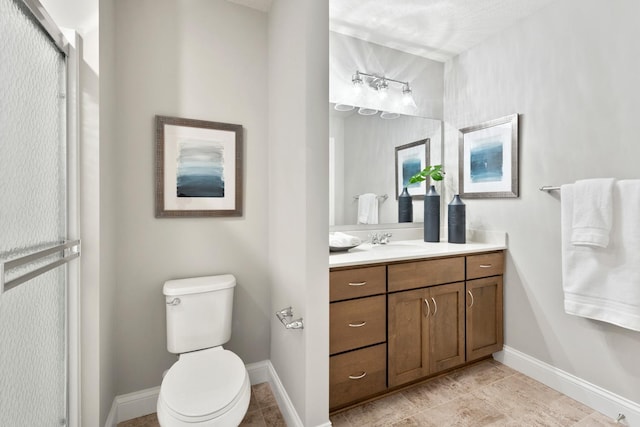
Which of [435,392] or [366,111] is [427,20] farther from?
[435,392]

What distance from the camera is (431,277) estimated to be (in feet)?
6.34

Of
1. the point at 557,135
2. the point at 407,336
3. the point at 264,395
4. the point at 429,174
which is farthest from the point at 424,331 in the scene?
the point at 557,135

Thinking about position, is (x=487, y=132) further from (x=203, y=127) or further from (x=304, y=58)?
(x=203, y=127)

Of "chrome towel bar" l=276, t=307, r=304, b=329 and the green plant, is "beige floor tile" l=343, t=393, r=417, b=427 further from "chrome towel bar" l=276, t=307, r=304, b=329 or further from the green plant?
the green plant

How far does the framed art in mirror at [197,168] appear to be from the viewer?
5.93ft

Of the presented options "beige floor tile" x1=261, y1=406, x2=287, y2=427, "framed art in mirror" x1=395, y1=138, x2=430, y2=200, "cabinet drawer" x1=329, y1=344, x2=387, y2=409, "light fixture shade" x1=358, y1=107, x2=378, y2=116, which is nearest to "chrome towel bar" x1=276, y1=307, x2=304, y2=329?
"cabinet drawer" x1=329, y1=344, x2=387, y2=409

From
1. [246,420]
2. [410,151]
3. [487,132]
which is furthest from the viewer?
[410,151]

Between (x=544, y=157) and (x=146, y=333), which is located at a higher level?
(x=544, y=157)

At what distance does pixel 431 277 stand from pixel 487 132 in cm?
126

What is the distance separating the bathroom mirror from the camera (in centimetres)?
230

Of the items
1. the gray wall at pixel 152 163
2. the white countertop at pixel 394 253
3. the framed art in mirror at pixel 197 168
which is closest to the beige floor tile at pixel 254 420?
the gray wall at pixel 152 163

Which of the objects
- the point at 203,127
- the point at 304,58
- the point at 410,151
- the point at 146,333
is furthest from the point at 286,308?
the point at 410,151

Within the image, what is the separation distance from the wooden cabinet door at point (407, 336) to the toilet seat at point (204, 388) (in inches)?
33.8

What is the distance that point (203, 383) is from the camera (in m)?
1.37
